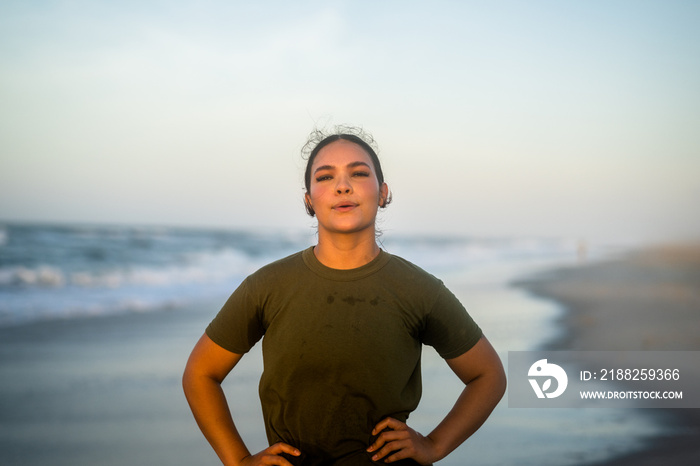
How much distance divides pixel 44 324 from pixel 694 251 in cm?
1391

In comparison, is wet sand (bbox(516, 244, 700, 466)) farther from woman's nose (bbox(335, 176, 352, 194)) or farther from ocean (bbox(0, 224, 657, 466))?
woman's nose (bbox(335, 176, 352, 194))

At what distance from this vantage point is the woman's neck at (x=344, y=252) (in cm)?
218

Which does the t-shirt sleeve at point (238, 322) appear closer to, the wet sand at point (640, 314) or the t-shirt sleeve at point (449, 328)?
the t-shirt sleeve at point (449, 328)

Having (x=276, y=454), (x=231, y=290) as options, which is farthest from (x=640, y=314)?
(x=276, y=454)

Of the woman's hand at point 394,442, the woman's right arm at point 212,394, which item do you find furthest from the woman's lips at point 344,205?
the woman's hand at point 394,442

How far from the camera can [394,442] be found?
1.97 m

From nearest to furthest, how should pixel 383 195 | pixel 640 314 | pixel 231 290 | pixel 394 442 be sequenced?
pixel 394 442, pixel 383 195, pixel 640 314, pixel 231 290

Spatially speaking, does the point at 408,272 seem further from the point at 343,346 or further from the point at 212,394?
the point at 212,394

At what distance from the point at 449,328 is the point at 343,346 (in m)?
0.36

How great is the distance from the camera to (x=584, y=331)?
22.7 feet

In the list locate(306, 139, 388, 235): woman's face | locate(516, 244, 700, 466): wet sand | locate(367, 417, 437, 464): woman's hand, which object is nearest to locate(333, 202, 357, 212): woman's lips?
locate(306, 139, 388, 235): woman's face

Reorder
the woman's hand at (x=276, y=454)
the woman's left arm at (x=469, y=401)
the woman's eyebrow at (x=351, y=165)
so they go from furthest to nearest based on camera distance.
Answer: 1. the woman's eyebrow at (x=351, y=165)
2. the woman's left arm at (x=469, y=401)
3. the woman's hand at (x=276, y=454)

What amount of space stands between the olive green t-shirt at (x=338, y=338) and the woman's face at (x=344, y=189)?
0.13m

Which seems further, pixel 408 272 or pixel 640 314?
pixel 640 314
